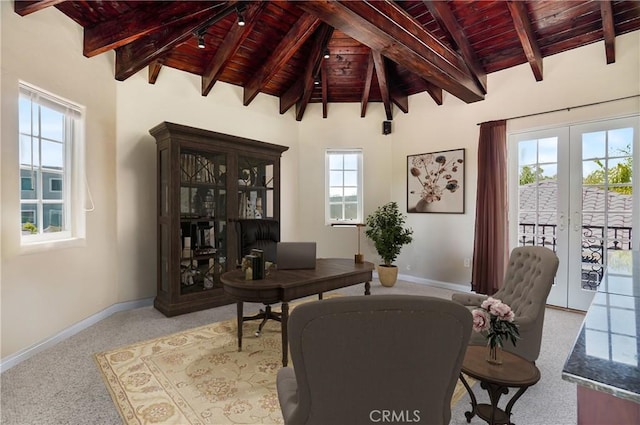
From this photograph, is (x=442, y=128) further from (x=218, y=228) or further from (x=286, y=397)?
(x=286, y=397)

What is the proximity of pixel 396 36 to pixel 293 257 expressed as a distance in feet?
7.11

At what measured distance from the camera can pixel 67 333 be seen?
296 centimetres

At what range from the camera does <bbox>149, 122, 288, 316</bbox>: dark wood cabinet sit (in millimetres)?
3514

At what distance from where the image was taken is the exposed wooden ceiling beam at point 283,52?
344 cm

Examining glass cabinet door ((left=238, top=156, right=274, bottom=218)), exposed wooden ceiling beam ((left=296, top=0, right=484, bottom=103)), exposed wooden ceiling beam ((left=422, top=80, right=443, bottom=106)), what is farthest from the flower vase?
exposed wooden ceiling beam ((left=422, top=80, right=443, bottom=106))

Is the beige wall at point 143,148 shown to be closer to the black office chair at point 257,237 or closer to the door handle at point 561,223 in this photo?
the black office chair at point 257,237

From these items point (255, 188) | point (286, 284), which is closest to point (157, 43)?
point (255, 188)

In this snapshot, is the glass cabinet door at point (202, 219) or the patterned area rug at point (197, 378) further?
the glass cabinet door at point (202, 219)

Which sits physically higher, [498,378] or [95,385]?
[498,378]

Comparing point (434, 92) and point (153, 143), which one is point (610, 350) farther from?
point (434, 92)

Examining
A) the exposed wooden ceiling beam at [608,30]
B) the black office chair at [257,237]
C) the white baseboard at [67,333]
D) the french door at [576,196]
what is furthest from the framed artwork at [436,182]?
the white baseboard at [67,333]

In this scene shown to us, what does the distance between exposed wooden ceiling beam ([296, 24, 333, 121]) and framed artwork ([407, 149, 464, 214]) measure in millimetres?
1937

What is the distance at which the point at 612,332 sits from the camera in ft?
3.07

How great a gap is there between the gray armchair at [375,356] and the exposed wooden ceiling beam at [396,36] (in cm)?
221
